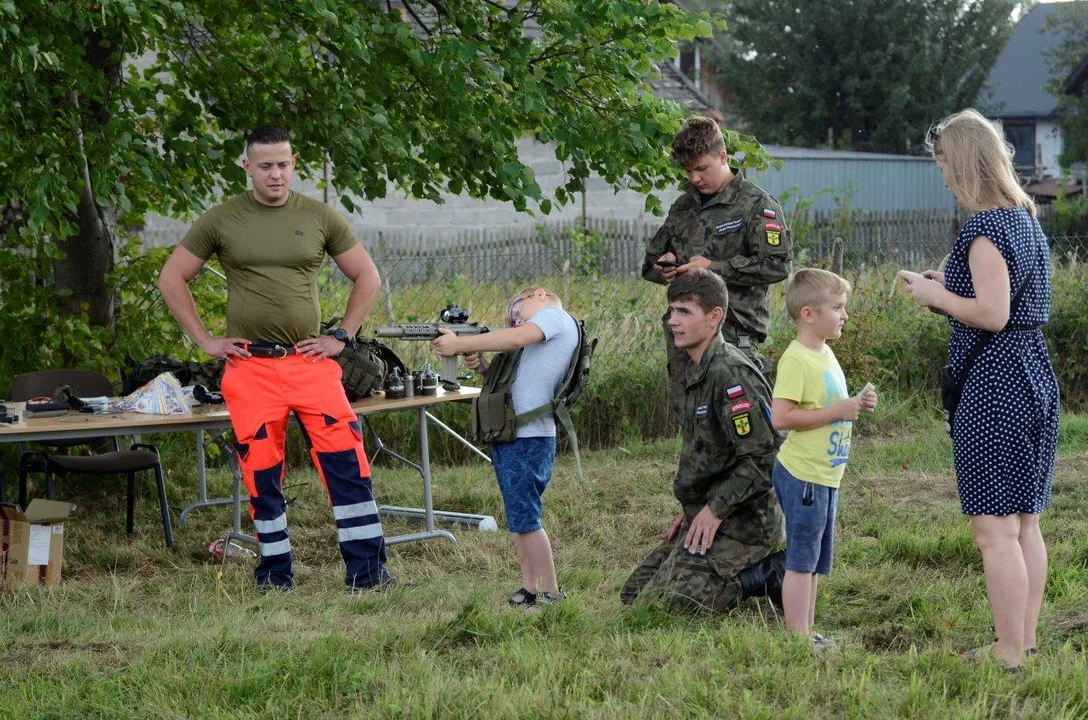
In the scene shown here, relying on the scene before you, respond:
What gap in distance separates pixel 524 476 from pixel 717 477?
0.76 metres

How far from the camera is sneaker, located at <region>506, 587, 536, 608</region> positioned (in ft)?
16.8

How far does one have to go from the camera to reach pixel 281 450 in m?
6.00

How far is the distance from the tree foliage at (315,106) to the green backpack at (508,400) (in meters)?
2.07

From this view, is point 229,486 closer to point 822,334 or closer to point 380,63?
point 380,63

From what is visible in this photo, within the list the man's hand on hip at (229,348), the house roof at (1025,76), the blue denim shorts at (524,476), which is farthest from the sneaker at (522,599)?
the house roof at (1025,76)

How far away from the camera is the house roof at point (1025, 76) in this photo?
4368 cm

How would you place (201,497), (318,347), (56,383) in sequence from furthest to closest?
(201,497) → (56,383) → (318,347)

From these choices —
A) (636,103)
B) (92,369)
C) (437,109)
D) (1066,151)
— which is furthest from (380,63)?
(1066,151)

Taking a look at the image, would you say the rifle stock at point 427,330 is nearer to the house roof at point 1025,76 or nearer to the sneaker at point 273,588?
the sneaker at point 273,588

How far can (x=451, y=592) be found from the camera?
563 cm

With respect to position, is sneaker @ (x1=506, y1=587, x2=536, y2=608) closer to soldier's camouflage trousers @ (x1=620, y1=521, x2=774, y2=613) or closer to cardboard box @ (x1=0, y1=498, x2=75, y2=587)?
soldier's camouflage trousers @ (x1=620, y1=521, x2=774, y2=613)

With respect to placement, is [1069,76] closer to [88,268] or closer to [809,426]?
[88,268]

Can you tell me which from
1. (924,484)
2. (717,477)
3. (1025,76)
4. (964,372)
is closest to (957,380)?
(964,372)

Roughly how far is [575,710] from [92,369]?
505cm
